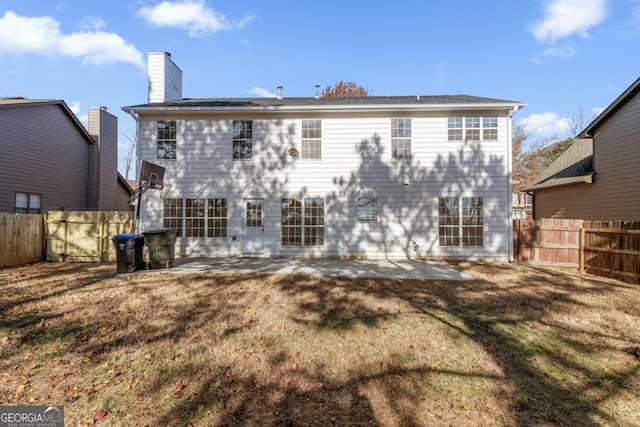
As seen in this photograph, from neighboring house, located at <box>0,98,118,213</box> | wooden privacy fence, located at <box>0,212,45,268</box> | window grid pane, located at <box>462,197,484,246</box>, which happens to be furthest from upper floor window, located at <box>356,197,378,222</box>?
neighboring house, located at <box>0,98,118,213</box>

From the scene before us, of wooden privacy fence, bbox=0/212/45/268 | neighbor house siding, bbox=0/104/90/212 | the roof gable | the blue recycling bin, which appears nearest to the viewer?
the blue recycling bin

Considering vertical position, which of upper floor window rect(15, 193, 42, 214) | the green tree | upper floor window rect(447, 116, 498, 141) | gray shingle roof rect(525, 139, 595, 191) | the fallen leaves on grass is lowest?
the fallen leaves on grass

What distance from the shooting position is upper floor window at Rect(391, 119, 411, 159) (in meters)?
11.4

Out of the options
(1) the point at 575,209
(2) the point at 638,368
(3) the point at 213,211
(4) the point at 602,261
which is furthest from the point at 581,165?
(3) the point at 213,211

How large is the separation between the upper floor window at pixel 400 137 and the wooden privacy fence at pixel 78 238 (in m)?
10.5

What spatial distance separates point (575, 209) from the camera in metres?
13.1

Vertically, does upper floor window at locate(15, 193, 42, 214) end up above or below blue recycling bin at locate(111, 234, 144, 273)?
above

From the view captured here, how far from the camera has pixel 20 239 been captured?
31.9ft

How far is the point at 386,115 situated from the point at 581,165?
32.6 ft

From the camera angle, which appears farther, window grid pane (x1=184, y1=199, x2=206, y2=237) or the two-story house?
the two-story house

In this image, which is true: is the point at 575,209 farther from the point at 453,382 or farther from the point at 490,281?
the point at 453,382

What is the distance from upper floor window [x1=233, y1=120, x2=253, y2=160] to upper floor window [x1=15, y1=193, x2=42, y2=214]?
10.5 metres

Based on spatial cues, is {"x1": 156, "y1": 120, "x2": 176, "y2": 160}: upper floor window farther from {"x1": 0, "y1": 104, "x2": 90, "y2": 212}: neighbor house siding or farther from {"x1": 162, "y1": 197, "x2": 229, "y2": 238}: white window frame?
{"x1": 0, "y1": 104, "x2": 90, "y2": 212}: neighbor house siding

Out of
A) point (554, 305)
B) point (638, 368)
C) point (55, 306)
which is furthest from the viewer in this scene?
point (554, 305)
